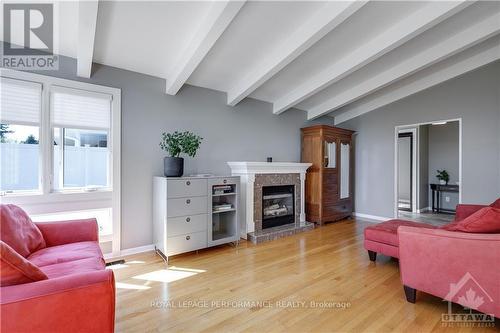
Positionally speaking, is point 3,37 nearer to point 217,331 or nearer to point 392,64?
point 217,331

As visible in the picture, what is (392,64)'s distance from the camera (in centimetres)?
381

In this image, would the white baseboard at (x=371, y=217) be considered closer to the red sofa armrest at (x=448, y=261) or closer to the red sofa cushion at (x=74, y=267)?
the red sofa armrest at (x=448, y=261)

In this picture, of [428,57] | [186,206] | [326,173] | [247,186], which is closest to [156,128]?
[186,206]

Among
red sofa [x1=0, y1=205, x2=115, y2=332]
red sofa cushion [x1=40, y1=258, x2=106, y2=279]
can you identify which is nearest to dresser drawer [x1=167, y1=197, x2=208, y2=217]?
red sofa cushion [x1=40, y1=258, x2=106, y2=279]

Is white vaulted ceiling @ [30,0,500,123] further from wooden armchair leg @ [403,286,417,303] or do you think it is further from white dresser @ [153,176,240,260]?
wooden armchair leg @ [403,286,417,303]

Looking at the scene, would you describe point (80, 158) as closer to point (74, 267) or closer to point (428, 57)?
point (74, 267)

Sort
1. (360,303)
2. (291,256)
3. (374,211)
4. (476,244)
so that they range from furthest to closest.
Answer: (374,211)
(291,256)
(360,303)
(476,244)

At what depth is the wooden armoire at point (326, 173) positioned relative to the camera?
15.9 ft

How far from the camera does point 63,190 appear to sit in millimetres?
2832

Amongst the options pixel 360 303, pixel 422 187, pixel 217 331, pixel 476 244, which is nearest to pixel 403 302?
pixel 360 303

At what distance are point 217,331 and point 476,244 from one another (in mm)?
1941

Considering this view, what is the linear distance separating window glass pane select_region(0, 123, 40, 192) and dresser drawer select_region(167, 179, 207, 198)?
1434 mm

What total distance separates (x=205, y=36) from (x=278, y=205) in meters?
3.06

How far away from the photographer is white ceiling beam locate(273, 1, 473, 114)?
253cm
